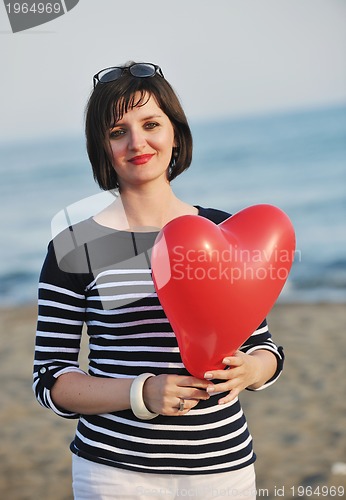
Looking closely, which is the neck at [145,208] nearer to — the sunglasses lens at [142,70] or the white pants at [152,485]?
the sunglasses lens at [142,70]

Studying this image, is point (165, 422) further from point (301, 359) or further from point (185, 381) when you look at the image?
point (301, 359)

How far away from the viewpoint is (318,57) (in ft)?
81.8

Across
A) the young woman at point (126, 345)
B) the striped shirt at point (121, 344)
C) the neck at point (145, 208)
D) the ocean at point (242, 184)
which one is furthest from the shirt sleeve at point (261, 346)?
the ocean at point (242, 184)

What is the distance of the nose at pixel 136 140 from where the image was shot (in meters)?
1.58

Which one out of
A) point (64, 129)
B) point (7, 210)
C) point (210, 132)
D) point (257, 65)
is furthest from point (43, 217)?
point (257, 65)

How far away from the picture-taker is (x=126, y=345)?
63.4 inches

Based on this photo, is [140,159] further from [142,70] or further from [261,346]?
[261,346]

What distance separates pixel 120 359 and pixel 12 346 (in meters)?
4.24

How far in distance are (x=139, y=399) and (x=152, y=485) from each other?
8.9 inches

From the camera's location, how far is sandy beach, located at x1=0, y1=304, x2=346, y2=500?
11.0 feet

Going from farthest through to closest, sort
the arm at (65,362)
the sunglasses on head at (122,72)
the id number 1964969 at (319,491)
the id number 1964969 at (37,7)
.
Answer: the id number 1964969 at (37,7) < the id number 1964969 at (319,491) < the sunglasses on head at (122,72) < the arm at (65,362)

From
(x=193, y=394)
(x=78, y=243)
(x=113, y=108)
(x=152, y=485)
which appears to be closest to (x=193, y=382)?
(x=193, y=394)

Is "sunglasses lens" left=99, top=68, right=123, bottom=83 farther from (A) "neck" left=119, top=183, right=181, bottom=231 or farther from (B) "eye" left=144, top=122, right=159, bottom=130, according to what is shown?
(A) "neck" left=119, top=183, right=181, bottom=231

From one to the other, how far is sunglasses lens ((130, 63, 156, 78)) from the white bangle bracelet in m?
0.67
